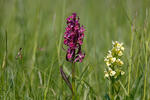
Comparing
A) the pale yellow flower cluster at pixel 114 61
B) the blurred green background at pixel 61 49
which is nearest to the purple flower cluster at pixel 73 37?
the blurred green background at pixel 61 49

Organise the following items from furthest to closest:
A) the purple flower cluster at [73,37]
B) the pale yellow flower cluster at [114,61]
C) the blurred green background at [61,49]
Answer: the blurred green background at [61,49], the pale yellow flower cluster at [114,61], the purple flower cluster at [73,37]

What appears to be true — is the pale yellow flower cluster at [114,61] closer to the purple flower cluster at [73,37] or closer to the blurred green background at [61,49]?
the blurred green background at [61,49]

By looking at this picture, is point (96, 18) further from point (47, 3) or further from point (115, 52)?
point (115, 52)

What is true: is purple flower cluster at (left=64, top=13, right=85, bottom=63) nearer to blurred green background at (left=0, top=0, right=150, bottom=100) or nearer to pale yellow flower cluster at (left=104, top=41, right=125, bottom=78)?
blurred green background at (left=0, top=0, right=150, bottom=100)

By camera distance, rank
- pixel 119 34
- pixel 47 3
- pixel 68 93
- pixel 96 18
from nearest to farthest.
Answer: pixel 68 93
pixel 119 34
pixel 96 18
pixel 47 3

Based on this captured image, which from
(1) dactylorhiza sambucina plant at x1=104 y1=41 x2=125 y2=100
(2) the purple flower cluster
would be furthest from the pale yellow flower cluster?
(2) the purple flower cluster

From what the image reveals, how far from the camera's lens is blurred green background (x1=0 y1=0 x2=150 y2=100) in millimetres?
2018

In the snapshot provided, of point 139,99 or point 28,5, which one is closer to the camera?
point 139,99

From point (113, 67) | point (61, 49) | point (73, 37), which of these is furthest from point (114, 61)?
point (61, 49)

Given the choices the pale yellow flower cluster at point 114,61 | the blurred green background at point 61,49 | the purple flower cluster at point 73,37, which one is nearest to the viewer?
the purple flower cluster at point 73,37

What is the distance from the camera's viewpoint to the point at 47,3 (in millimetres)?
6363

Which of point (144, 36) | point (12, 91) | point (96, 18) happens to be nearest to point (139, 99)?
point (144, 36)

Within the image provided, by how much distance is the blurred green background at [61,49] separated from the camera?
202 cm

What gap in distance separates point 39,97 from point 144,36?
0.93m
